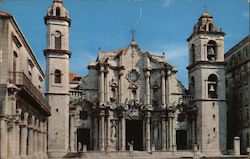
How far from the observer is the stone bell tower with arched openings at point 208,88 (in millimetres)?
52594

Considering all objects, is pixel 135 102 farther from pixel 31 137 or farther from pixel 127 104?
pixel 31 137

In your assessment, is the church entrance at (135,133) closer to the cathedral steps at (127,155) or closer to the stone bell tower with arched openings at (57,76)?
the cathedral steps at (127,155)

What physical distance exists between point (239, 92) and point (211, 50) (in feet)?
20.0

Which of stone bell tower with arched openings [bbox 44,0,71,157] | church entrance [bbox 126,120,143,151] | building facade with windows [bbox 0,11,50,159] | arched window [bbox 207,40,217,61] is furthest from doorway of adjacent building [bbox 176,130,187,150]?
building facade with windows [bbox 0,11,50,159]

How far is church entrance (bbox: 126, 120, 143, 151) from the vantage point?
55281 mm

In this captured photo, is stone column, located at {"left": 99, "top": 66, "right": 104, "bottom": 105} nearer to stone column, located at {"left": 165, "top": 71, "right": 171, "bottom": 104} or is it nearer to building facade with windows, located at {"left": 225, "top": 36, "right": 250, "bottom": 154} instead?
stone column, located at {"left": 165, "top": 71, "right": 171, "bottom": 104}

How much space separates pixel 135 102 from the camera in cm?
5409

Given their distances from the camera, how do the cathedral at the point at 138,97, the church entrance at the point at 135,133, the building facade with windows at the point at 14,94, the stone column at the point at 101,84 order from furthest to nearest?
the church entrance at the point at 135,133
the stone column at the point at 101,84
the cathedral at the point at 138,97
the building facade with windows at the point at 14,94

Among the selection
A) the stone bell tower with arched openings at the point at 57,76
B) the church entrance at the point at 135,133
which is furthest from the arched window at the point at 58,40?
the church entrance at the point at 135,133

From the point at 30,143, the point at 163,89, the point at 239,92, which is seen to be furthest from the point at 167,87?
the point at 30,143

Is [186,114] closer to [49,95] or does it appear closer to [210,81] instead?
[210,81]

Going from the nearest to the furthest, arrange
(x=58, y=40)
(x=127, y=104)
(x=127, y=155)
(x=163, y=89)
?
(x=127, y=155)
(x=58, y=40)
(x=127, y=104)
(x=163, y=89)

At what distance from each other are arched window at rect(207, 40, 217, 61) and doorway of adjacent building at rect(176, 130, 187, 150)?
920 cm

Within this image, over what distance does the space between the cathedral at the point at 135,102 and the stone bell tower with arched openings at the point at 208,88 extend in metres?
0.11
